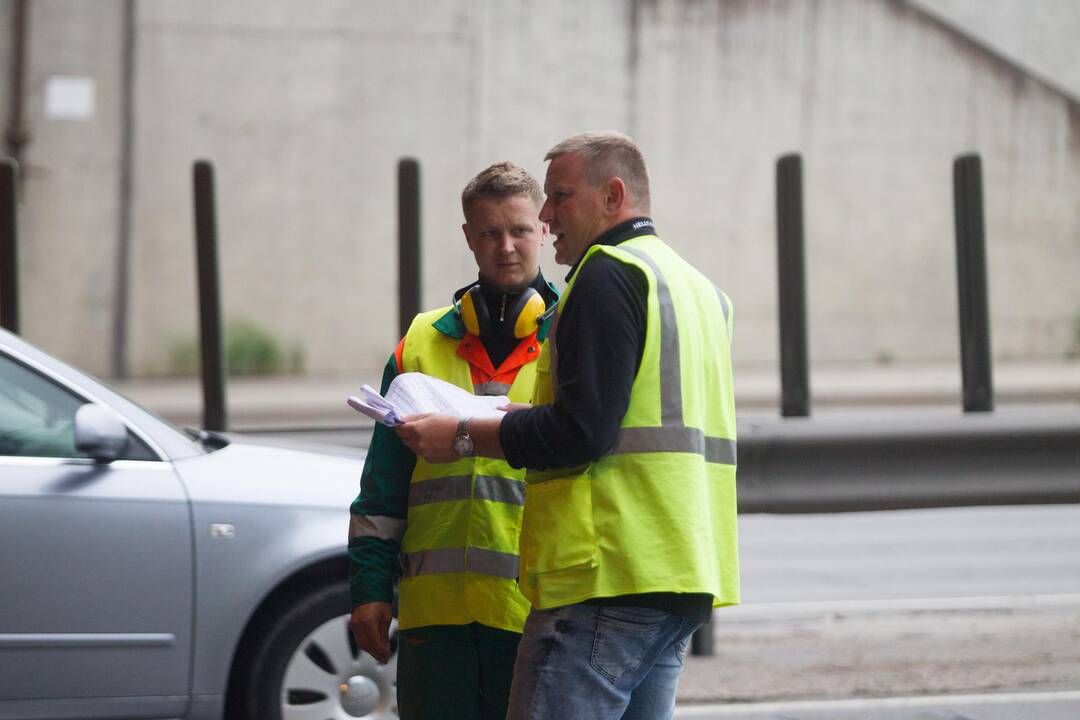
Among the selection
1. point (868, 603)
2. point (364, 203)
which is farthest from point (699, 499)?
point (364, 203)

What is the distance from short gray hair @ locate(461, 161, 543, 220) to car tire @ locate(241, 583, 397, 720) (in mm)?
1800

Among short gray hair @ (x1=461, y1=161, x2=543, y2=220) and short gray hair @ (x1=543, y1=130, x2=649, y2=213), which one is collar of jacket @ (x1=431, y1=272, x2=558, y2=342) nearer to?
short gray hair @ (x1=461, y1=161, x2=543, y2=220)

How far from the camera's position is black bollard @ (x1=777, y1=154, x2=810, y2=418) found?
6801 mm

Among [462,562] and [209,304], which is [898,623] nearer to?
[209,304]

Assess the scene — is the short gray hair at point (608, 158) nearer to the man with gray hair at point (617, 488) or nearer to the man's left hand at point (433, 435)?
the man with gray hair at point (617, 488)

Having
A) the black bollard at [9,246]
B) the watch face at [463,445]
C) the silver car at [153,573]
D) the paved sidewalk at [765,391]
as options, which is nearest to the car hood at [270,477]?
the silver car at [153,573]

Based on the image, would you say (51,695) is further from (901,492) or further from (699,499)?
(901,492)

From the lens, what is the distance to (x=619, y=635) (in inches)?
101

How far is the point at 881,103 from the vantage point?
23609 mm

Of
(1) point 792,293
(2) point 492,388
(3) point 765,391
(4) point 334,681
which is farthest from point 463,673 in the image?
(3) point 765,391

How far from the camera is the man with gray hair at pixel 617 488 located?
2.50 meters

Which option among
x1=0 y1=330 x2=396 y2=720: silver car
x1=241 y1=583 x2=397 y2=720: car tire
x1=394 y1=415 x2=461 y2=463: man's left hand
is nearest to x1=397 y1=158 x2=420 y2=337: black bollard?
x1=0 y1=330 x2=396 y2=720: silver car

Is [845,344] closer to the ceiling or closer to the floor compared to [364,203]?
closer to the floor

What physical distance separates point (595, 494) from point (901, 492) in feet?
13.3
